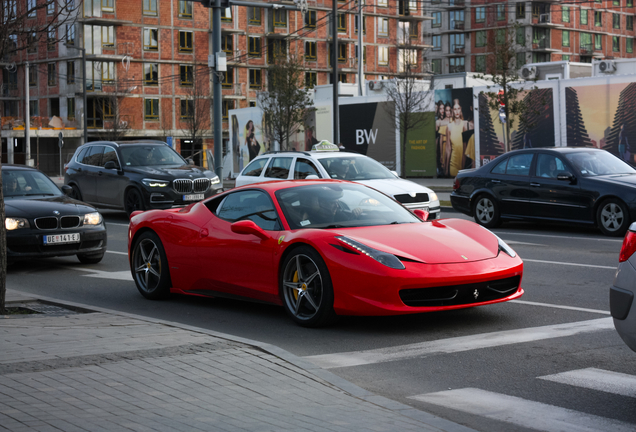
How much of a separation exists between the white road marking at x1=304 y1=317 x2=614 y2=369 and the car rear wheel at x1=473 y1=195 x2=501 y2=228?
31.7ft

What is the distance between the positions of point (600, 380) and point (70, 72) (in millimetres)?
73191

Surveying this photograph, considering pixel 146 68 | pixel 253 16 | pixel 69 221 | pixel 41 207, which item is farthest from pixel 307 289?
pixel 253 16

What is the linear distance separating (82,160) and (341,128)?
2422 cm

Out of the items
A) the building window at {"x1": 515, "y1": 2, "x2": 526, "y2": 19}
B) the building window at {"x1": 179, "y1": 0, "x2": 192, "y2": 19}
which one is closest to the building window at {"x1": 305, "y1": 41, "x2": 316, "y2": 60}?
the building window at {"x1": 179, "y1": 0, "x2": 192, "y2": 19}

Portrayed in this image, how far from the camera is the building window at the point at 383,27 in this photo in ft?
294

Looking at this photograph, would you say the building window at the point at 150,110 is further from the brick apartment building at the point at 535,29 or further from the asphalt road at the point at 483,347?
the asphalt road at the point at 483,347

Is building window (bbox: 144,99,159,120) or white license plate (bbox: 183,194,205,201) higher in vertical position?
building window (bbox: 144,99,159,120)

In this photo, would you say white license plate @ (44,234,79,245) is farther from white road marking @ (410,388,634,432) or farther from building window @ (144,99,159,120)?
building window @ (144,99,159,120)

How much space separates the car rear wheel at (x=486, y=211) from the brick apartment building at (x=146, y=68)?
171ft

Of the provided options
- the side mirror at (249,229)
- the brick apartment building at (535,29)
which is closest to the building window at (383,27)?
the brick apartment building at (535,29)

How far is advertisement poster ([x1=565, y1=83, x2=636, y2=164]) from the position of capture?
1314 inches

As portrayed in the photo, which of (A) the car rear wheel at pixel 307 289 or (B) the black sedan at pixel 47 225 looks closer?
(A) the car rear wheel at pixel 307 289

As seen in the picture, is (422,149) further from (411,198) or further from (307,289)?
(307,289)

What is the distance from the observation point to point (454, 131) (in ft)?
132
